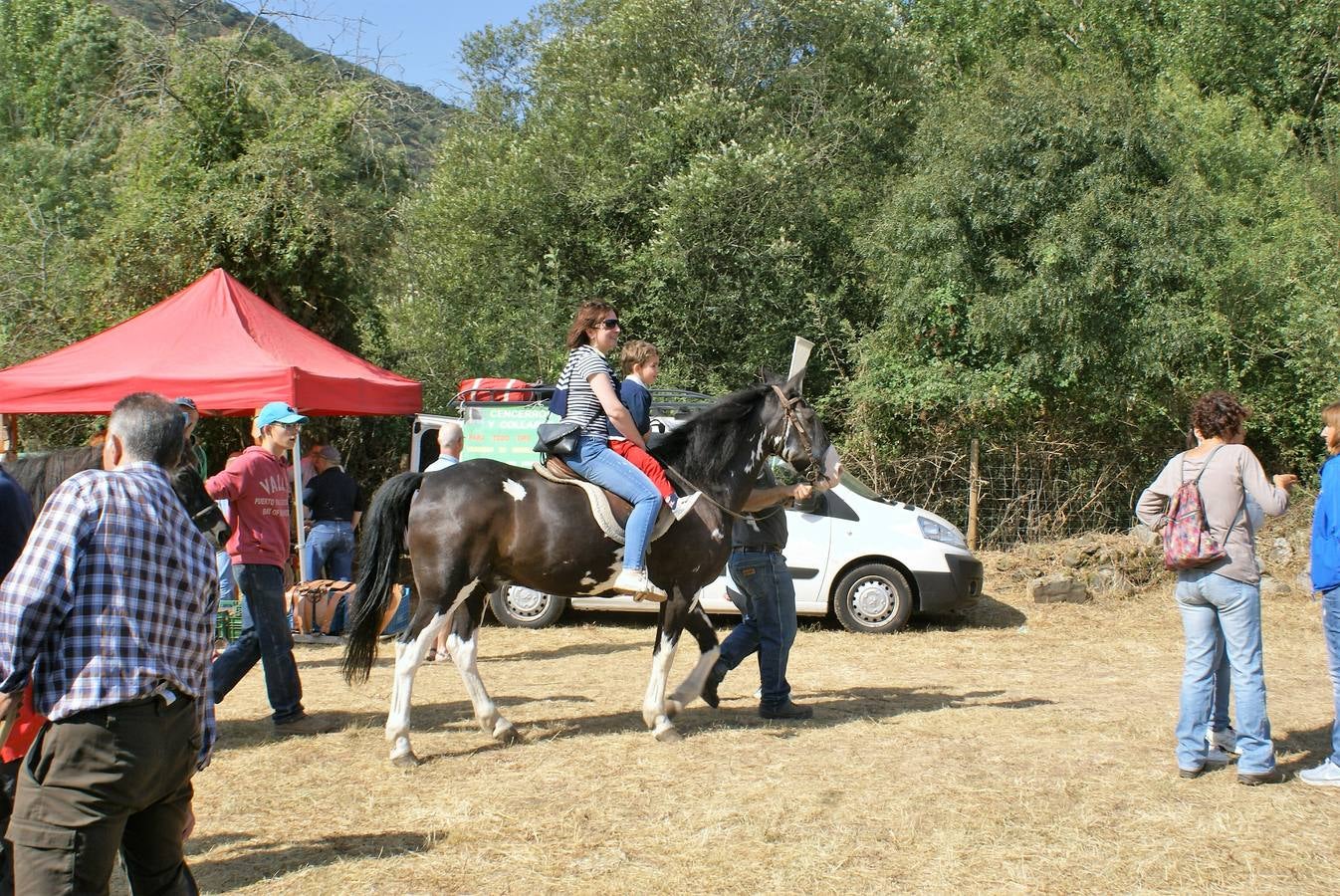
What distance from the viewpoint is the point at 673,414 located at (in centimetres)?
1170

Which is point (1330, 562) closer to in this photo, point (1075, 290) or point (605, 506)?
point (605, 506)

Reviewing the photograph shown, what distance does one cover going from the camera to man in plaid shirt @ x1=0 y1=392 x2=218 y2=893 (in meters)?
2.80

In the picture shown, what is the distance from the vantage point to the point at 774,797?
5371 mm

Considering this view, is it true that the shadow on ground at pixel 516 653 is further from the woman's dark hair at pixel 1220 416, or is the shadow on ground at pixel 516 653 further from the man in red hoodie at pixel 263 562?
the woman's dark hair at pixel 1220 416

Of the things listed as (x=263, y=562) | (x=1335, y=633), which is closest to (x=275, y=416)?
(x=263, y=562)

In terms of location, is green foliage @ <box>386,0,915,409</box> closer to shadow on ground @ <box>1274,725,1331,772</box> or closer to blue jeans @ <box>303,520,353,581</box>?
blue jeans @ <box>303,520,353,581</box>

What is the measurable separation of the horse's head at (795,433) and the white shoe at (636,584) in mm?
1189

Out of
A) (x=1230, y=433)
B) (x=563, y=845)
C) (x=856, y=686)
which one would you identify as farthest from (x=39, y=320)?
(x=1230, y=433)

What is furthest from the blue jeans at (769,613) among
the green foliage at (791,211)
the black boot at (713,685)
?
the green foliage at (791,211)

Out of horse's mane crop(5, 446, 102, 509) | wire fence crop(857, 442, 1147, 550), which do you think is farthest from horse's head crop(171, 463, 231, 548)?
wire fence crop(857, 442, 1147, 550)

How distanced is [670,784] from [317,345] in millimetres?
7672

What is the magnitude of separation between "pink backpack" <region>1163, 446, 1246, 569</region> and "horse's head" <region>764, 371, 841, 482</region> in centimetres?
201

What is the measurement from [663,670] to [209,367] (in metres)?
6.15

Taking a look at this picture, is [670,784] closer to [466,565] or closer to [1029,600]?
[466,565]
